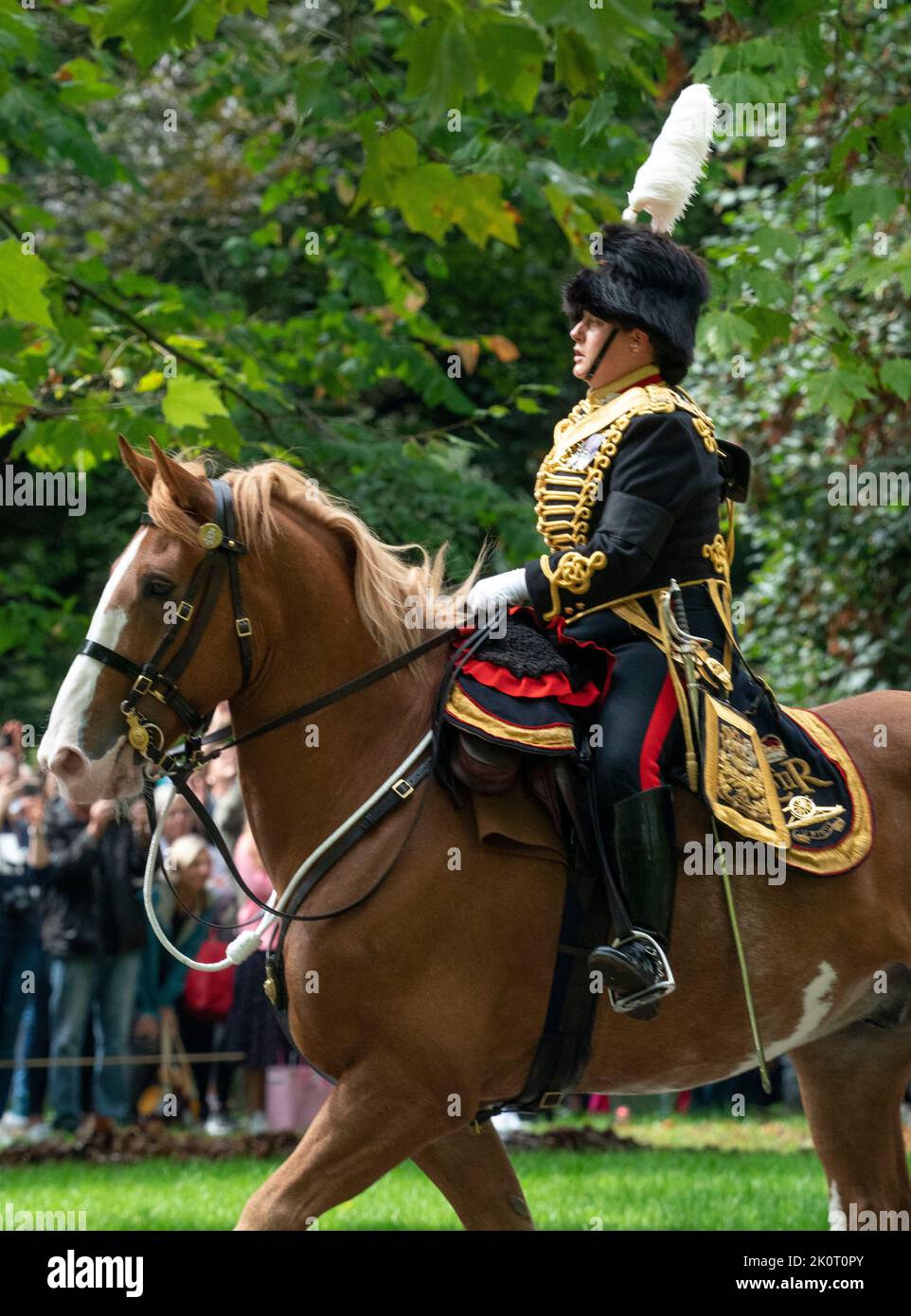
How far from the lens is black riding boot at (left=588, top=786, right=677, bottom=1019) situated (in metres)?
4.64

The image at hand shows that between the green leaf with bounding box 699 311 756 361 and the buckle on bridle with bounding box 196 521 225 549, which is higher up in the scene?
the green leaf with bounding box 699 311 756 361

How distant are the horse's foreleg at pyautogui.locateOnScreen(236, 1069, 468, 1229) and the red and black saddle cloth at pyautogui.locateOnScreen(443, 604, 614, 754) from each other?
97 centimetres

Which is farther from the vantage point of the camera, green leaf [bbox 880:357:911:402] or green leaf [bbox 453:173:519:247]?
green leaf [bbox 880:357:911:402]

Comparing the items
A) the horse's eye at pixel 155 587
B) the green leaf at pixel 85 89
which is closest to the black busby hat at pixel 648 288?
the horse's eye at pixel 155 587

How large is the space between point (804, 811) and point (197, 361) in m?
4.73

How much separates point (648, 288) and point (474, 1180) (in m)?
2.71

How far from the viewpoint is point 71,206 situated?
53.5 ft

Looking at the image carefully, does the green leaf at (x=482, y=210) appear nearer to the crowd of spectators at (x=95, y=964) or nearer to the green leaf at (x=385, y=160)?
the green leaf at (x=385, y=160)

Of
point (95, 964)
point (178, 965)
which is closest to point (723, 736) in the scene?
point (95, 964)

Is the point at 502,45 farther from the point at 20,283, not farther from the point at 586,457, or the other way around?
the point at 20,283

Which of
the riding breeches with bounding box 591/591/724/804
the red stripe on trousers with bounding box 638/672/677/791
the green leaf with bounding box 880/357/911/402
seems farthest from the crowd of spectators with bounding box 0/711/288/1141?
the red stripe on trousers with bounding box 638/672/677/791

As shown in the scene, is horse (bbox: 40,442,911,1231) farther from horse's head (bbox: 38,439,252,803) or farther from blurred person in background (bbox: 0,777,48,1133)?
blurred person in background (bbox: 0,777,48,1133)

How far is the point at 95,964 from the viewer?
1100 centimetres

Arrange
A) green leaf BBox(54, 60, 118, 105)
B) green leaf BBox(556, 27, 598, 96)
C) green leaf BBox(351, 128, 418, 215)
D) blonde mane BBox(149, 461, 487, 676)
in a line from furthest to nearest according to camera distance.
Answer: green leaf BBox(54, 60, 118, 105) < green leaf BBox(351, 128, 418, 215) < green leaf BBox(556, 27, 598, 96) < blonde mane BBox(149, 461, 487, 676)
